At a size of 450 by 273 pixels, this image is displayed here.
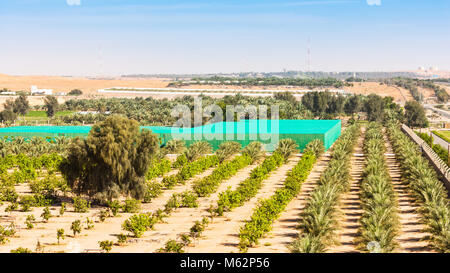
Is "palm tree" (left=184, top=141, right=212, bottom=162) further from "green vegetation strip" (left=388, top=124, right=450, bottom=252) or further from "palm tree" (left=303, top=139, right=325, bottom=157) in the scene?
"green vegetation strip" (left=388, top=124, right=450, bottom=252)

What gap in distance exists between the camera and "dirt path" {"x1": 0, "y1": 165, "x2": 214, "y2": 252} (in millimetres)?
14097

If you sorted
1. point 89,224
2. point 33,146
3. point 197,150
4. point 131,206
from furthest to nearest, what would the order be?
point 33,146 < point 197,150 < point 131,206 < point 89,224

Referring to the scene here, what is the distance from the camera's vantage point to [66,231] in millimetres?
15734

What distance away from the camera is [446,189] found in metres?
21.8

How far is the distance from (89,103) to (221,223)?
220ft

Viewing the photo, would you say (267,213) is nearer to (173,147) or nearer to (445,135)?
(173,147)

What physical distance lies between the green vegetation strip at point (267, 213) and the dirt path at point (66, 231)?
3.87 metres

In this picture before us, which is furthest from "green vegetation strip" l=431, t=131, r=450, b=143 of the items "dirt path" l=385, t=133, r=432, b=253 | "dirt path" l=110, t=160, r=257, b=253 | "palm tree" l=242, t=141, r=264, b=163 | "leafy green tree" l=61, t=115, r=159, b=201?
"leafy green tree" l=61, t=115, r=159, b=201

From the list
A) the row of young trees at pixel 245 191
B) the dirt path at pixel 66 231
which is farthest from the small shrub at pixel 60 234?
the row of young trees at pixel 245 191

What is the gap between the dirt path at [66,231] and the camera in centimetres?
1410

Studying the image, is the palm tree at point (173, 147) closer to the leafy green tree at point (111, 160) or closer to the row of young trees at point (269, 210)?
the row of young trees at point (269, 210)

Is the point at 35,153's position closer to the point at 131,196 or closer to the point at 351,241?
the point at 131,196

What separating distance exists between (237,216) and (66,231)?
578 centimetres

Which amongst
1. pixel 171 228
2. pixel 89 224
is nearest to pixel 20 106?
pixel 89 224
